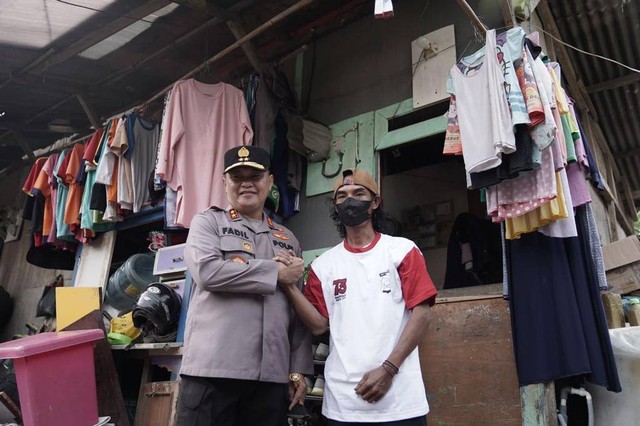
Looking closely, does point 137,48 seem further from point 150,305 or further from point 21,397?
point 21,397

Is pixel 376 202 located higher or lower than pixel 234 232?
higher

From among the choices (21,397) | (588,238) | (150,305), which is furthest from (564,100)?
(21,397)

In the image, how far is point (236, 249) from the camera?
2508mm

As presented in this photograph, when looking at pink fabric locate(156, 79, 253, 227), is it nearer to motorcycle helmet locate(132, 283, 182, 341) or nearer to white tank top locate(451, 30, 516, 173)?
motorcycle helmet locate(132, 283, 182, 341)

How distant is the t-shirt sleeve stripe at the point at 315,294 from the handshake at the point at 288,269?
13 cm

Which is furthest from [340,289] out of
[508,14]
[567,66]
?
[567,66]

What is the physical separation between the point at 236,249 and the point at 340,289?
569 mm

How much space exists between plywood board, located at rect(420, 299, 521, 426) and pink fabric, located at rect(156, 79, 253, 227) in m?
2.13

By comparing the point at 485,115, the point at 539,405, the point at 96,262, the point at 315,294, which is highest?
the point at 485,115

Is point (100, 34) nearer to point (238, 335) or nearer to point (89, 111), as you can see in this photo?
point (89, 111)

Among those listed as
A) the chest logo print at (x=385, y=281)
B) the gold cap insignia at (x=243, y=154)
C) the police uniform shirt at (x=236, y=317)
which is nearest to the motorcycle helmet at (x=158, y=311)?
the police uniform shirt at (x=236, y=317)

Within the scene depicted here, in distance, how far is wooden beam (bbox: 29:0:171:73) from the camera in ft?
14.4

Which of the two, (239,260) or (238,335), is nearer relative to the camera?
(238,335)

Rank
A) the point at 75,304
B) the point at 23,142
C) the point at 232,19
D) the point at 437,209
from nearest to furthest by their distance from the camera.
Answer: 1. the point at 75,304
2. the point at 232,19
3. the point at 437,209
4. the point at 23,142
